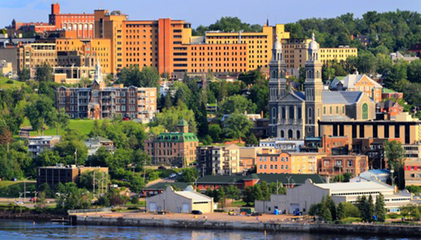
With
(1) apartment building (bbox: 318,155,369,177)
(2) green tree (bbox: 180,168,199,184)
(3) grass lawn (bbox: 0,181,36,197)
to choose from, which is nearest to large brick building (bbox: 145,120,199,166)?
(2) green tree (bbox: 180,168,199,184)

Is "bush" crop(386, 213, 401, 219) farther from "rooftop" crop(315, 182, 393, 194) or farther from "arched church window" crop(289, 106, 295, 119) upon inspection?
"arched church window" crop(289, 106, 295, 119)

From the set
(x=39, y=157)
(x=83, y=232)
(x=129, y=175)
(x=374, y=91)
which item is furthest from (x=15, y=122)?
(x=83, y=232)

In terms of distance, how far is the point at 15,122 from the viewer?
174750mm

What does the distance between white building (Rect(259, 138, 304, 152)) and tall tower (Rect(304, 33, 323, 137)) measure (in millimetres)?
4305

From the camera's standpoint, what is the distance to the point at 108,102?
7264 inches

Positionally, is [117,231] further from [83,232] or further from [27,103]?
[27,103]

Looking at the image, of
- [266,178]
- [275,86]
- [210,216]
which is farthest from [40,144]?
[210,216]

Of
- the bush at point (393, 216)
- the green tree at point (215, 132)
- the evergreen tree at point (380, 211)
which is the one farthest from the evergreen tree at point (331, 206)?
the green tree at point (215, 132)

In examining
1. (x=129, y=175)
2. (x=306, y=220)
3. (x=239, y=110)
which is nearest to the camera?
(x=306, y=220)

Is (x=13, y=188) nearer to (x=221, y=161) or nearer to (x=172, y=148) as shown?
(x=172, y=148)

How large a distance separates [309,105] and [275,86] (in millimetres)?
5764

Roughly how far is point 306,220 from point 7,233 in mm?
24618

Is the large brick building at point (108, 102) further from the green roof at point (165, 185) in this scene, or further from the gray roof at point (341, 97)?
the green roof at point (165, 185)

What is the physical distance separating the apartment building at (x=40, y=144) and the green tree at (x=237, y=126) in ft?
65.1
